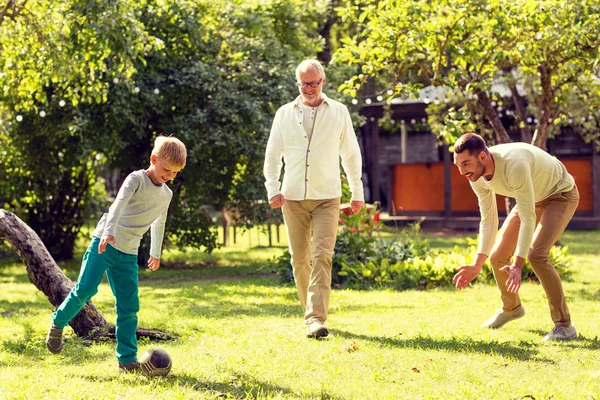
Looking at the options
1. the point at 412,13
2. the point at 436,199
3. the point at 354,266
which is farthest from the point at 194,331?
the point at 436,199

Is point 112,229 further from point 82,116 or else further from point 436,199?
point 436,199

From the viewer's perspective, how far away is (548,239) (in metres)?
6.85

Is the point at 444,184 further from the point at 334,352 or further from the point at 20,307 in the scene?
the point at 334,352

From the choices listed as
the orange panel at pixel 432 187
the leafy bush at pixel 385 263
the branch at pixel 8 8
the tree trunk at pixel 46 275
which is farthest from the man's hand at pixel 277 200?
the orange panel at pixel 432 187

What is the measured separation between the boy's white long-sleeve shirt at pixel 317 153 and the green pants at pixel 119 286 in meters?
1.98

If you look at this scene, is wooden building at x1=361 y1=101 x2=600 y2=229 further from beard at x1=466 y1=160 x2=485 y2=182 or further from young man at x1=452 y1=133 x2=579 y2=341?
beard at x1=466 y1=160 x2=485 y2=182

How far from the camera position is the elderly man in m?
7.31

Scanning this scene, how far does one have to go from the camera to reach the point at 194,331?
7.77m

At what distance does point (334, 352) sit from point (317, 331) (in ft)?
2.17

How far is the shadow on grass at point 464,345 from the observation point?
249 inches

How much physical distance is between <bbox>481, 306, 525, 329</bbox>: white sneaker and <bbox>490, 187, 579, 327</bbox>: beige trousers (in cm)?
52

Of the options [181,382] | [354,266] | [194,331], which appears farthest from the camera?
[354,266]

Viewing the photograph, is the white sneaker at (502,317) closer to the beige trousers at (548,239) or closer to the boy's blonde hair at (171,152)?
the beige trousers at (548,239)

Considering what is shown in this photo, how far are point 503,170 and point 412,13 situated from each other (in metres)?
5.35
